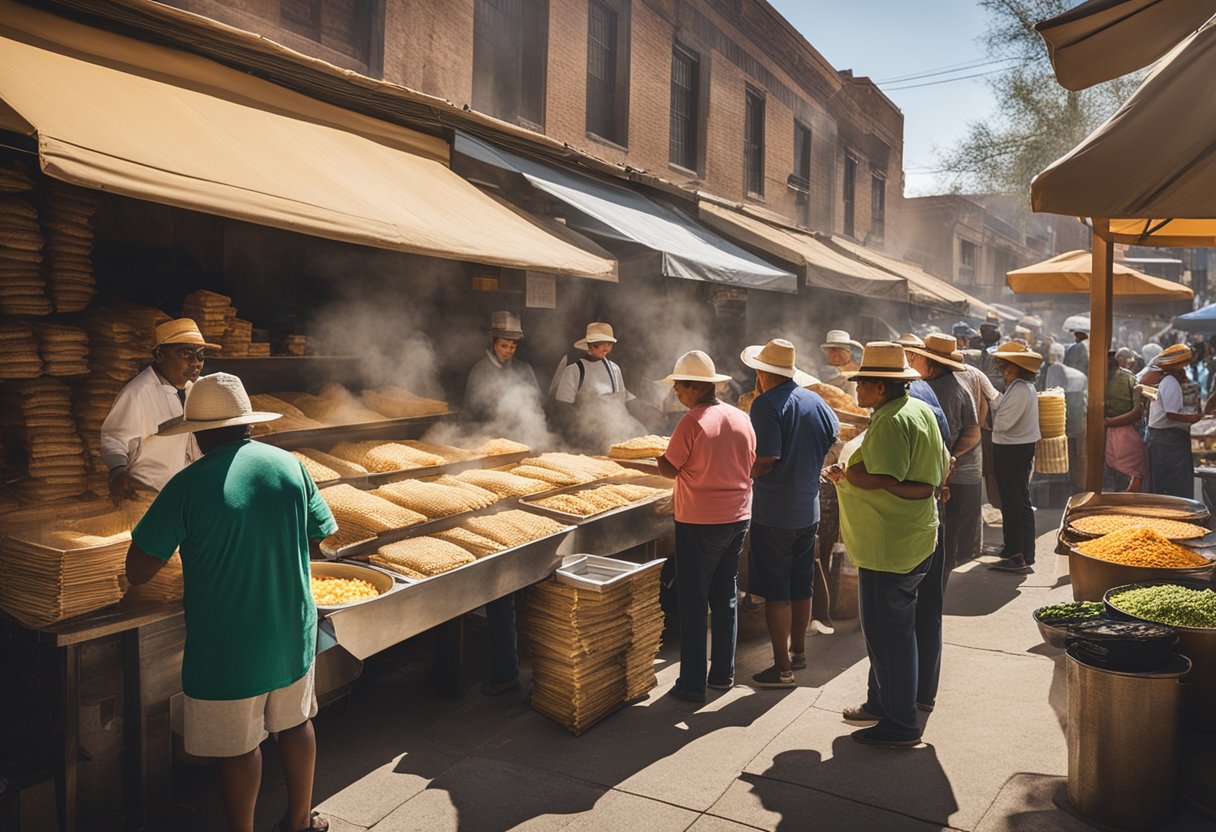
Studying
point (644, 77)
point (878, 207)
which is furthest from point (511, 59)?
point (878, 207)

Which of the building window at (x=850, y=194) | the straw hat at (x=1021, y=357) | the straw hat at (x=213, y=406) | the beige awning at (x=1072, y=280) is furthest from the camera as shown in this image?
the building window at (x=850, y=194)

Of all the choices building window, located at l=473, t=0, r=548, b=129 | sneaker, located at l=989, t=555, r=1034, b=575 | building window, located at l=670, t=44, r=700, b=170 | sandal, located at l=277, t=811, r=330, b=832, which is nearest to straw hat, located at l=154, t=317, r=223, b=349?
sandal, located at l=277, t=811, r=330, b=832

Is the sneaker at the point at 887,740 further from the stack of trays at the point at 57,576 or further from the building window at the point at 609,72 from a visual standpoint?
the building window at the point at 609,72

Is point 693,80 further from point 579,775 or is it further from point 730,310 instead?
point 579,775

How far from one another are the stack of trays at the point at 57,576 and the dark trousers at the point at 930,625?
4.17m

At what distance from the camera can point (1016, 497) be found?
8.52 m

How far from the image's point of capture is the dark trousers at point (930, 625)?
5.04m

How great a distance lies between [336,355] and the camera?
23.8ft

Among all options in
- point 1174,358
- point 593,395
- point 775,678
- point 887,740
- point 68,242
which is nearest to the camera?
point 887,740

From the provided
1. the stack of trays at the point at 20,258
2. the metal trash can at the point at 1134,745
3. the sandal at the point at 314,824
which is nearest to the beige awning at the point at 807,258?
the metal trash can at the point at 1134,745

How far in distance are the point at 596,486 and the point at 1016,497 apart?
4.57 meters

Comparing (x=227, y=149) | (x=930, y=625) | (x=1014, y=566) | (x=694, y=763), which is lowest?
(x=694, y=763)

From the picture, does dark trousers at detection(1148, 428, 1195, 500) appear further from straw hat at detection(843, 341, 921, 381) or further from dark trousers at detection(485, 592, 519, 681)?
dark trousers at detection(485, 592, 519, 681)

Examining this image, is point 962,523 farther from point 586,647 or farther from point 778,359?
point 586,647
